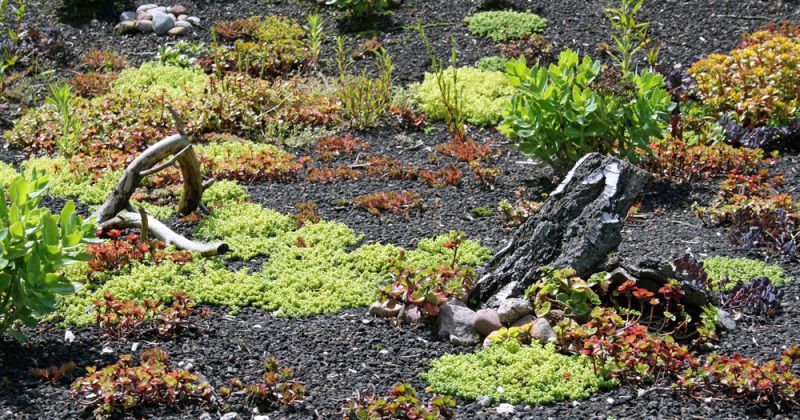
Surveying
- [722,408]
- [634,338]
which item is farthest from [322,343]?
[722,408]

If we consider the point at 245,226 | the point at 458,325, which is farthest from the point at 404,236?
the point at 458,325

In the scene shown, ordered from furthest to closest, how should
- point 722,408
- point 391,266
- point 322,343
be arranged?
point 391,266 < point 322,343 < point 722,408

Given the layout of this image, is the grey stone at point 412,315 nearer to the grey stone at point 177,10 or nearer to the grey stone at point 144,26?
the grey stone at point 144,26

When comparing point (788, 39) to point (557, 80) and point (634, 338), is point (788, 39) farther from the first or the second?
point (634, 338)

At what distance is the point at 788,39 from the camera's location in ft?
31.4

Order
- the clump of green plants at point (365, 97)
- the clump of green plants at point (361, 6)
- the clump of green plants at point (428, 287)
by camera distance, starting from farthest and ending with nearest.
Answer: the clump of green plants at point (361, 6)
the clump of green plants at point (365, 97)
the clump of green plants at point (428, 287)

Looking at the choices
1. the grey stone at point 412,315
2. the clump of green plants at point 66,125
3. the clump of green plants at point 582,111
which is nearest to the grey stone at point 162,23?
the clump of green plants at point 66,125

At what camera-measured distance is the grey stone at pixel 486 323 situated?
5.46 meters

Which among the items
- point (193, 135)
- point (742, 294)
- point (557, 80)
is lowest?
point (193, 135)

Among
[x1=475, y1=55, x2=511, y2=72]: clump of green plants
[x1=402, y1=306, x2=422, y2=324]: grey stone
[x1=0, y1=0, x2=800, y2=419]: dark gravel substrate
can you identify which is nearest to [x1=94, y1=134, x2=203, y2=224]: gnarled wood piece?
[x1=0, y1=0, x2=800, y2=419]: dark gravel substrate

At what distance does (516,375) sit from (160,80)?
6.77 meters

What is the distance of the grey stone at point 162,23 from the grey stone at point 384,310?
7.07 metres

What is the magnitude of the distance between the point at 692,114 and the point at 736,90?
0.47 m

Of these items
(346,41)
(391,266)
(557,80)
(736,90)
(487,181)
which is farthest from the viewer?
(346,41)
